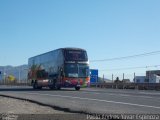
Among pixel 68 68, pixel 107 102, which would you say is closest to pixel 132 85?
pixel 68 68

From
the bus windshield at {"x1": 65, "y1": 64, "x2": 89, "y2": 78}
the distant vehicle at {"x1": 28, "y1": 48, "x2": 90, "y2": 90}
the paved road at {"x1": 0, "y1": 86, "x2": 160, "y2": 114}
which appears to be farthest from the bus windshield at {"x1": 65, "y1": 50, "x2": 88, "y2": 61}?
the paved road at {"x1": 0, "y1": 86, "x2": 160, "y2": 114}

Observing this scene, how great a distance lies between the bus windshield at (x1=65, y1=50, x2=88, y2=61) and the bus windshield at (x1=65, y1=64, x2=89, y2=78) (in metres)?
0.64

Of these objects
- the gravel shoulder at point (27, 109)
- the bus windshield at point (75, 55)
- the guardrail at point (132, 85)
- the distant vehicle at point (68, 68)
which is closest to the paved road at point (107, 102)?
the gravel shoulder at point (27, 109)

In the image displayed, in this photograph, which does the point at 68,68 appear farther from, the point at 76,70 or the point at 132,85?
the point at 132,85

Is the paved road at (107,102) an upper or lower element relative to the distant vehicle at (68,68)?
lower

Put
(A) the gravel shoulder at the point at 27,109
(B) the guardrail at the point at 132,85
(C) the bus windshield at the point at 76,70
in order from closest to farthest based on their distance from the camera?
(A) the gravel shoulder at the point at 27,109 < (C) the bus windshield at the point at 76,70 < (B) the guardrail at the point at 132,85

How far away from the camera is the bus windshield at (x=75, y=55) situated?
A: 38.1 m

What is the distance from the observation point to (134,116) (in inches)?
515

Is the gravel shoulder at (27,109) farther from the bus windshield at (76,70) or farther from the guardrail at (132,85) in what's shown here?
the guardrail at (132,85)

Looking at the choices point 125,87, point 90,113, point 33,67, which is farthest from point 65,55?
point 90,113

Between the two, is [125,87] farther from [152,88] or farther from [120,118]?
[120,118]

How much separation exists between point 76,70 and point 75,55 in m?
1.49

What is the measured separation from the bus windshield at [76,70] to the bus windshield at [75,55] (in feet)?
2.09

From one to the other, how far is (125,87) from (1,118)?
41.7 m
